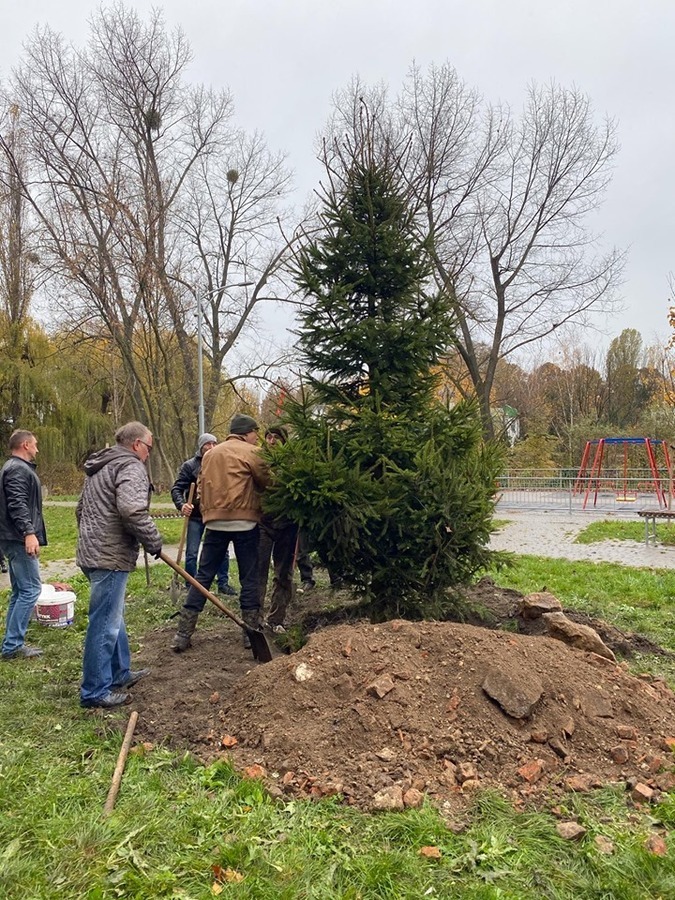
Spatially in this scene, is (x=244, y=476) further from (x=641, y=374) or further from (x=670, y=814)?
(x=641, y=374)

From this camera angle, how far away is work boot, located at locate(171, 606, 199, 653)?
5.49 m

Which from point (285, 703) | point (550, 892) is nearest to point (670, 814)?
point (550, 892)

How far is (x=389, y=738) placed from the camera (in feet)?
11.5

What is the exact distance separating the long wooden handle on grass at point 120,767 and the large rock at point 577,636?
318 centimetres

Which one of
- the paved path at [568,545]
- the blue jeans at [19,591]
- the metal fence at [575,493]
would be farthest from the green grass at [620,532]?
the blue jeans at [19,591]

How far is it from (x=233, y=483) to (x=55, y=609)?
110 inches

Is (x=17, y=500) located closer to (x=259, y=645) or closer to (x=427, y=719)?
(x=259, y=645)

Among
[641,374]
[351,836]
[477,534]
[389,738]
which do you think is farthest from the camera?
[641,374]

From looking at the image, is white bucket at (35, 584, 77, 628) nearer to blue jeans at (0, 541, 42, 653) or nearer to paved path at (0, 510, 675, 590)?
blue jeans at (0, 541, 42, 653)

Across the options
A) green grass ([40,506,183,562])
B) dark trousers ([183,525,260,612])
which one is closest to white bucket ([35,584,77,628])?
dark trousers ([183,525,260,612])

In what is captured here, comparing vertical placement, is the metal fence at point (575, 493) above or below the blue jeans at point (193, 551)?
below

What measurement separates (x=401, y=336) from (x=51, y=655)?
166 inches

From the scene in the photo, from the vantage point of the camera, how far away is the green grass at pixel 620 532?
14130 mm

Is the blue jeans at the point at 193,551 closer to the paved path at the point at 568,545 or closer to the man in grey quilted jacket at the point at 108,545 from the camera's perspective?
the man in grey quilted jacket at the point at 108,545
